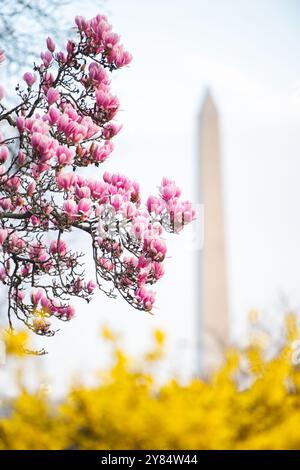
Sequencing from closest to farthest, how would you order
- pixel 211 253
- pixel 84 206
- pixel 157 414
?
pixel 157 414
pixel 84 206
pixel 211 253

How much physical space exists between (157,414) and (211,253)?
1.07 m

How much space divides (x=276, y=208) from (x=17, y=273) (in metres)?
0.90

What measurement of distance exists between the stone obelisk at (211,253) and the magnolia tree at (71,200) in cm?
23

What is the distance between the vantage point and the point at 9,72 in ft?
5.62

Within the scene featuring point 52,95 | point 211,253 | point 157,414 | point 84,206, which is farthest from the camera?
point 211,253

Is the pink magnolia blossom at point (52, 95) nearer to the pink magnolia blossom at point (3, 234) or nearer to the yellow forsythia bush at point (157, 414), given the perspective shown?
the pink magnolia blossom at point (3, 234)

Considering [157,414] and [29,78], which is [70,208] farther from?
[157,414]

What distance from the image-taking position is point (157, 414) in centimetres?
107

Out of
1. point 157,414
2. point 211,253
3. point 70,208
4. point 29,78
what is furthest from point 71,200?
point 211,253

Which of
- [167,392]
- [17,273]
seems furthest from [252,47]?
[167,392]

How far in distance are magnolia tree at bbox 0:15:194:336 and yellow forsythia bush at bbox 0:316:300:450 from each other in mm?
333

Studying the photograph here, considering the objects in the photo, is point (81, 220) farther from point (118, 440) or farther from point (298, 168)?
point (298, 168)

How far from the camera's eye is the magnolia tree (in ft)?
4.67

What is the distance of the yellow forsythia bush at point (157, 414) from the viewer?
3.52ft
